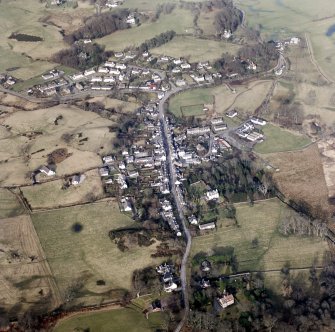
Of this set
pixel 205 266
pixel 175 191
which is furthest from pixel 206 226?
pixel 175 191

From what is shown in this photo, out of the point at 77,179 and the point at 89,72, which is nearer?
the point at 77,179

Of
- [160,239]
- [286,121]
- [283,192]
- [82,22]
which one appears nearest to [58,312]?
[160,239]

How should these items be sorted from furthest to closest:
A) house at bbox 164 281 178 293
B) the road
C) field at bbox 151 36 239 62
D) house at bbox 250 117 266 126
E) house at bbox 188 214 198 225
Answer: field at bbox 151 36 239 62 → house at bbox 250 117 266 126 → house at bbox 188 214 198 225 → house at bbox 164 281 178 293 → the road

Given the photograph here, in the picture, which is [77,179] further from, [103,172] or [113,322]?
[113,322]

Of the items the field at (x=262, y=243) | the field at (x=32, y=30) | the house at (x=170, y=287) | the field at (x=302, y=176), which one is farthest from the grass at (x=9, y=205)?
the field at (x=32, y=30)

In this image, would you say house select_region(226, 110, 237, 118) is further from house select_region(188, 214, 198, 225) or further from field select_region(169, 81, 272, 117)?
house select_region(188, 214, 198, 225)

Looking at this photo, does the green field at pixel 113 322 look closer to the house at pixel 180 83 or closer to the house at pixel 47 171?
→ the house at pixel 47 171

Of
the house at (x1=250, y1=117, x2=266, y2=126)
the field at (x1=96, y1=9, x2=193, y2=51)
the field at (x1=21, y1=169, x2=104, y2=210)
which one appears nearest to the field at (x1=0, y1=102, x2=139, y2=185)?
the field at (x1=21, y1=169, x2=104, y2=210)
